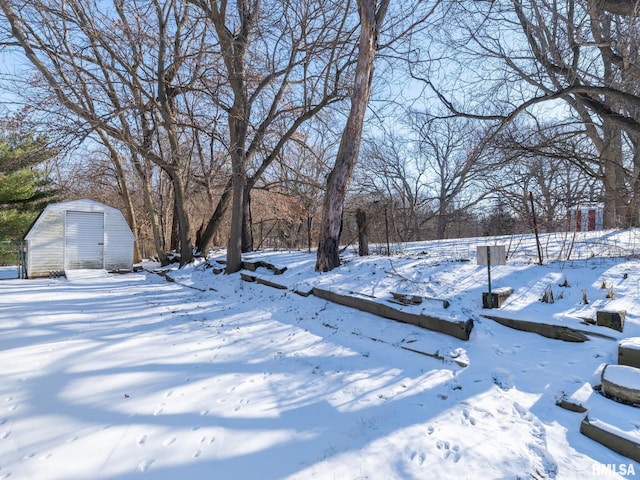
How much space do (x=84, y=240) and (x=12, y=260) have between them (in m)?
9.88

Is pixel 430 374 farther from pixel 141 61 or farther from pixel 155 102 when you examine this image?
pixel 141 61

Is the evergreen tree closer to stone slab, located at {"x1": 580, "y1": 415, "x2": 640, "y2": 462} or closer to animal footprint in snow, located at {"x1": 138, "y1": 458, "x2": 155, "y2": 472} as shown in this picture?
animal footprint in snow, located at {"x1": 138, "y1": 458, "x2": 155, "y2": 472}

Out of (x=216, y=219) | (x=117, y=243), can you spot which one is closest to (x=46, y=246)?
(x=117, y=243)

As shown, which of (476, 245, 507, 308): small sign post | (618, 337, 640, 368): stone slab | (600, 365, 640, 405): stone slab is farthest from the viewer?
(476, 245, 507, 308): small sign post

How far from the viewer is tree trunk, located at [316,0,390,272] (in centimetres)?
750

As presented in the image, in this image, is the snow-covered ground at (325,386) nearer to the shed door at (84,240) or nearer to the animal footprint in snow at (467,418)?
the animal footprint in snow at (467,418)

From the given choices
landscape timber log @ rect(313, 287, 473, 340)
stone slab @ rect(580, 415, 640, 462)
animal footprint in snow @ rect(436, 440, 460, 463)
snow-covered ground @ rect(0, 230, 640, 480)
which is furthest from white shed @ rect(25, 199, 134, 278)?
stone slab @ rect(580, 415, 640, 462)

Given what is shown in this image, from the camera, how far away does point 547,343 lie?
14.0ft

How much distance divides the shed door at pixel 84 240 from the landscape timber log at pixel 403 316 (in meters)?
11.2

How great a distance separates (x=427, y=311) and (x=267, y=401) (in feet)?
8.92

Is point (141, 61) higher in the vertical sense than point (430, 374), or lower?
higher

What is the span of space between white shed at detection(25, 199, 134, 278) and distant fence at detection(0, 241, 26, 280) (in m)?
0.76

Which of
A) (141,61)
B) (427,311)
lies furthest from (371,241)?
(141,61)

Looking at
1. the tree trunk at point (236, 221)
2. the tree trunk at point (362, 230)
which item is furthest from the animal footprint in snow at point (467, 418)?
the tree trunk at point (236, 221)
